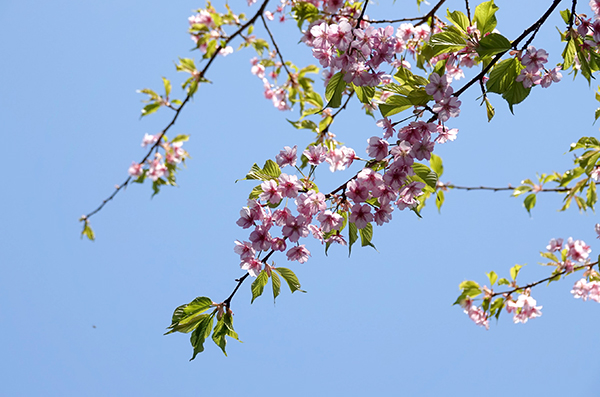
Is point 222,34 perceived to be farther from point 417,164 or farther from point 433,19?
point 417,164

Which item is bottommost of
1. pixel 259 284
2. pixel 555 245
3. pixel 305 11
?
pixel 259 284

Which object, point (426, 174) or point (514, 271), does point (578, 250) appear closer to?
point (514, 271)

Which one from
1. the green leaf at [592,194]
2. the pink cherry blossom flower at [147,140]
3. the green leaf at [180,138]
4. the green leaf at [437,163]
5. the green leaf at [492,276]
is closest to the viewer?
the green leaf at [437,163]

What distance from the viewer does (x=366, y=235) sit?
1042 millimetres

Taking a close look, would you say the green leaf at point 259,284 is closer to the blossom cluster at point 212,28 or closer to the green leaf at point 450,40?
the green leaf at point 450,40

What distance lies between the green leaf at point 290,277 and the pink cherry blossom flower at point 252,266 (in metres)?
0.06

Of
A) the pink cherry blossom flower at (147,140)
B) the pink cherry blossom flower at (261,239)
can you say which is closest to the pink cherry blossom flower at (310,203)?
the pink cherry blossom flower at (261,239)

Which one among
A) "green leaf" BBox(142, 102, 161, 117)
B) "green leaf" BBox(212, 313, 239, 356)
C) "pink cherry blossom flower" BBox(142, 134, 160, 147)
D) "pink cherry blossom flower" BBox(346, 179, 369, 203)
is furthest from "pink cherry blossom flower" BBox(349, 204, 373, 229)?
"pink cherry blossom flower" BBox(142, 134, 160, 147)

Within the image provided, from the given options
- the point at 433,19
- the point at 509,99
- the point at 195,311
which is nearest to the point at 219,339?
the point at 195,311

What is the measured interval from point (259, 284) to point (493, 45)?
0.83 meters

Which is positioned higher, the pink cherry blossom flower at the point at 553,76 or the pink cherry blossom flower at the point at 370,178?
the pink cherry blossom flower at the point at 553,76

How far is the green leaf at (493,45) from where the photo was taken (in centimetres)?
83

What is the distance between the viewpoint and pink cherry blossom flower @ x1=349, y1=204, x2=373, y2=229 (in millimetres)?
964

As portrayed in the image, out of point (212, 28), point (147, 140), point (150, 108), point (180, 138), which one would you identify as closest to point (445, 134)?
point (150, 108)
